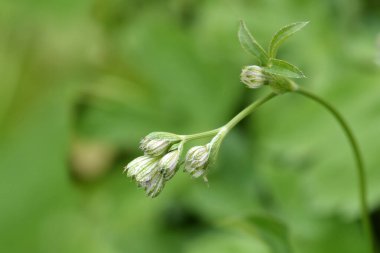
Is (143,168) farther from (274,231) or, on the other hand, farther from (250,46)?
(274,231)

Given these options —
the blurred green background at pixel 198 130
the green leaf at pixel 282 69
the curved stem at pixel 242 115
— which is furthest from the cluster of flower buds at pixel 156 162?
the blurred green background at pixel 198 130

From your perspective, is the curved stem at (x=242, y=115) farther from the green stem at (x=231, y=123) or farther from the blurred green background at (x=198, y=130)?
the blurred green background at (x=198, y=130)

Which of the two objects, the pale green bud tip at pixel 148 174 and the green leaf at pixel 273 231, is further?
the green leaf at pixel 273 231

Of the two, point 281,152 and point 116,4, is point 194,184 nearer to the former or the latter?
point 281,152

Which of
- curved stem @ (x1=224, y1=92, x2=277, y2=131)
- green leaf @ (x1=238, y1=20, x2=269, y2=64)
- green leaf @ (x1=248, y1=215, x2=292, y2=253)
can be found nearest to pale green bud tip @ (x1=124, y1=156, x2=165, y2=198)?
curved stem @ (x1=224, y1=92, x2=277, y2=131)

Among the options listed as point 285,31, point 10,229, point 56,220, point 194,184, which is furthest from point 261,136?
point 285,31

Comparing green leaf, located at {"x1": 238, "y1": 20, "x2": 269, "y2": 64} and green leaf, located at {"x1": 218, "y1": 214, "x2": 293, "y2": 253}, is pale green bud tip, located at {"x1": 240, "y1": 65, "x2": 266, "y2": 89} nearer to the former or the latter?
green leaf, located at {"x1": 238, "y1": 20, "x2": 269, "y2": 64}

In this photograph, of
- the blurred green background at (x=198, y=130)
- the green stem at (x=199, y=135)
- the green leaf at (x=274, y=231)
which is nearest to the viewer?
the green stem at (x=199, y=135)
